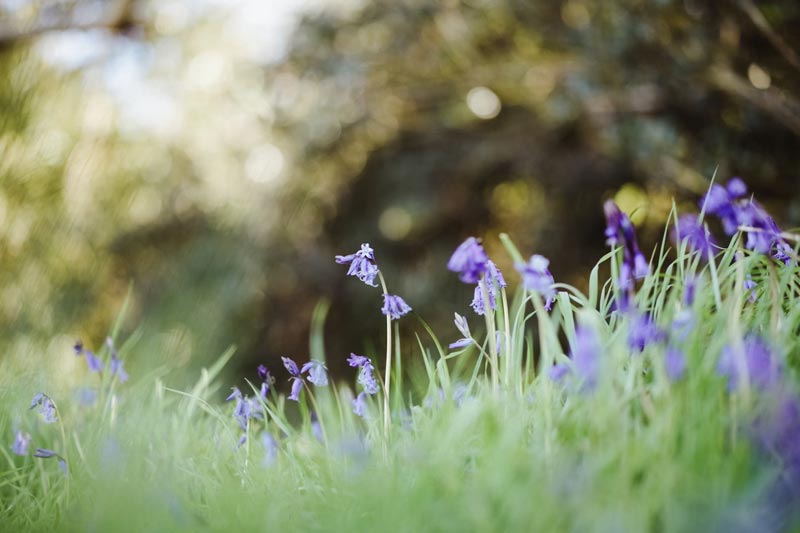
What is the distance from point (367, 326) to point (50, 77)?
132 inches

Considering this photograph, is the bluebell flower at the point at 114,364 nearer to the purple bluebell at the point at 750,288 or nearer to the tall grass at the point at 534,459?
the tall grass at the point at 534,459

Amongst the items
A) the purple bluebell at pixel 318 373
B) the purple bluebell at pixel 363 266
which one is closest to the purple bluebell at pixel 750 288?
the purple bluebell at pixel 363 266

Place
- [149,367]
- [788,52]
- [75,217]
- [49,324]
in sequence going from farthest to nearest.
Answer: [75,217]
[49,324]
[788,52]
[149,367]

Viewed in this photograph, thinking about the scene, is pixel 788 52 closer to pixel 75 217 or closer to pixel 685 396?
pixel 685 396

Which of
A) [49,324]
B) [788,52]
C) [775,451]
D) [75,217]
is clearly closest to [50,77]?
[75,217]

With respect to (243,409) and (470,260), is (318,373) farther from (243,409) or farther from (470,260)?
(470,260)

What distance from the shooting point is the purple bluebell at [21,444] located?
6.41 feet

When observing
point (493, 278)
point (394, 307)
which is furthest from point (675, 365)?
point (394, 307)

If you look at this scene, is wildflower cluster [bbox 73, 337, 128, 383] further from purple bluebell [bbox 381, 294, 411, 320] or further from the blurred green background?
the blurred green background

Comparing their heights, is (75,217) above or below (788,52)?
below

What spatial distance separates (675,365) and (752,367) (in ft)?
0.38

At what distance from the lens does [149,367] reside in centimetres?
284

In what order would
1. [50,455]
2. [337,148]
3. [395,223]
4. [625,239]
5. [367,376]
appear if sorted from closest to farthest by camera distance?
[625,239], [50,455], [367,376], [337,148], [395,223]

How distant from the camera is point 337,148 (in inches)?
270
